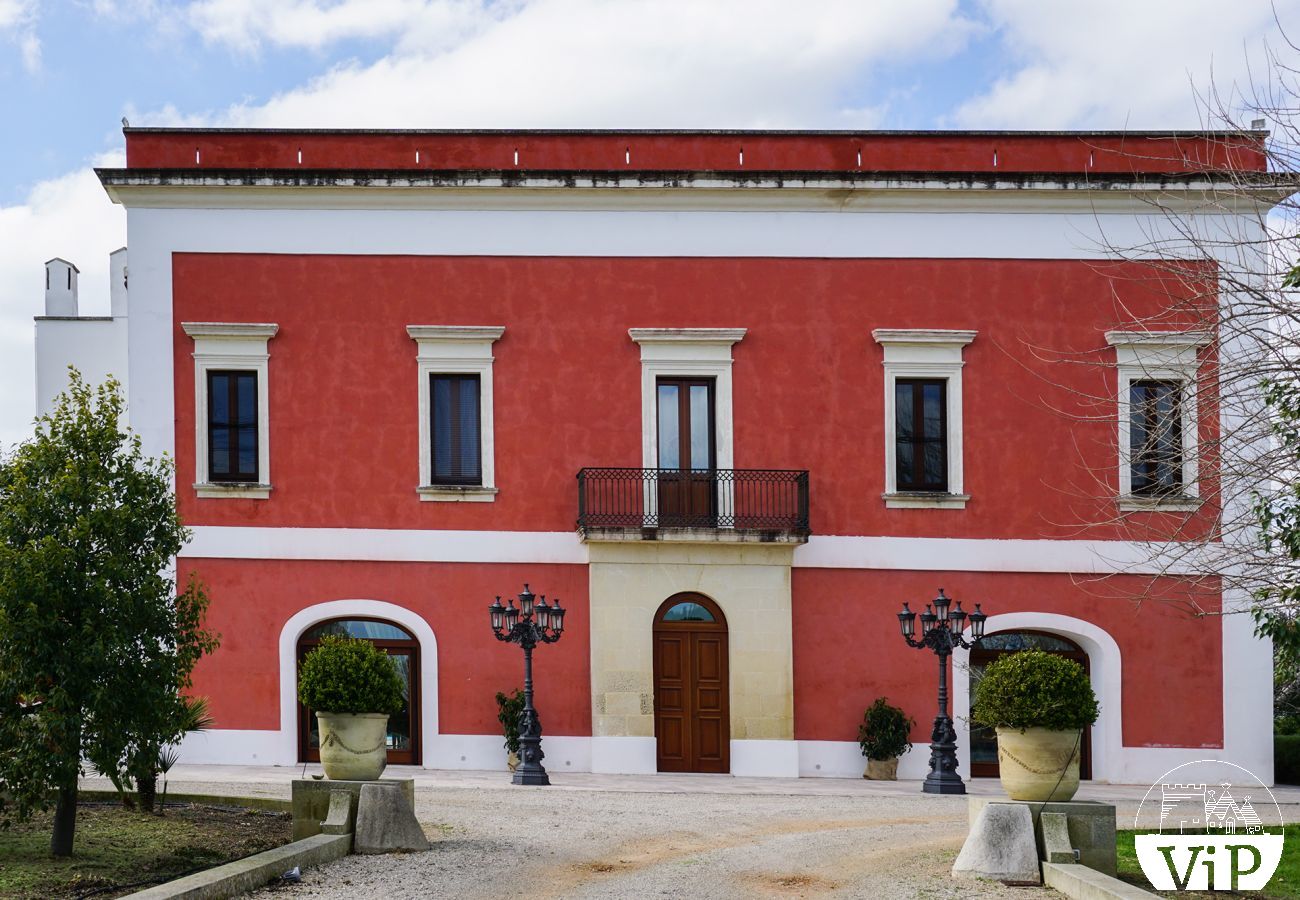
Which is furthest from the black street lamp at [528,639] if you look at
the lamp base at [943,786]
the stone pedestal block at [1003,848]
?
the stone pedestal block at [1003,848]

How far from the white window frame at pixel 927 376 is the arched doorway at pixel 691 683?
10.2ft

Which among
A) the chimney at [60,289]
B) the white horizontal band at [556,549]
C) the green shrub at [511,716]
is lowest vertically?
the green shrub at [511,716]

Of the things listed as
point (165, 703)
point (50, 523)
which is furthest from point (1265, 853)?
point (50, 523)

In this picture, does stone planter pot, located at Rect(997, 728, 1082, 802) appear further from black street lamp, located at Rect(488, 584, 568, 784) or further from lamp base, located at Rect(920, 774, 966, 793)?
black street lamp, located at Rect(488, 584, 568, 784)

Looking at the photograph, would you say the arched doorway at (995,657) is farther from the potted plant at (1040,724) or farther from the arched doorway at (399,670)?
the potted plant at (1040,724)

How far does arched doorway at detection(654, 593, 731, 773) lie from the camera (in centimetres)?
2072

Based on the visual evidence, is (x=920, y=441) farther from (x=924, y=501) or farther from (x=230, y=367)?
(x=230, y=367)

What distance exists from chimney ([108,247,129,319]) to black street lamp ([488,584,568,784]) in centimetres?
1034

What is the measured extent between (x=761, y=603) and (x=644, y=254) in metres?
5.18

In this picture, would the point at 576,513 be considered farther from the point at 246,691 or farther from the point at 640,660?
the point at 246,691

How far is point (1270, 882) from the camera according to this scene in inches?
416

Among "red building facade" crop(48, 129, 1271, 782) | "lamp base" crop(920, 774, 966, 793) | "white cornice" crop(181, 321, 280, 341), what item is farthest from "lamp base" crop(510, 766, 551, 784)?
"white cornice" crop(181, 321, 280, 341)

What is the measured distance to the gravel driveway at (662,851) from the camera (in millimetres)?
10352

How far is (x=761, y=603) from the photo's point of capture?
68.0 ft
